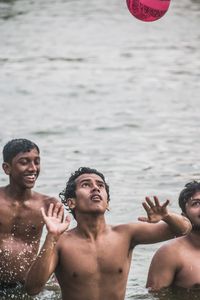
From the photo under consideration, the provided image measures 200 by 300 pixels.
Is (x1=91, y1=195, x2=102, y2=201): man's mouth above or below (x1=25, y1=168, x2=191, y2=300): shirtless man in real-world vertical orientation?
above

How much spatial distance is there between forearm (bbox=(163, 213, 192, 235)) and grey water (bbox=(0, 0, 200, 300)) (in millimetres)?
1784

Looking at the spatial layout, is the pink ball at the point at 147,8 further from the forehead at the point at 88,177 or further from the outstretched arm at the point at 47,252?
the outstretched arm at the point at 47,252

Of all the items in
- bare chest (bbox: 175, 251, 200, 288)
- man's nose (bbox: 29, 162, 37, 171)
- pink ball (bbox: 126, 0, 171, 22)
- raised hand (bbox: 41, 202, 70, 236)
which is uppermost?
pink ball (bbox: 126, 0, 171, 22)

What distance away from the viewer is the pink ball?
13352mm

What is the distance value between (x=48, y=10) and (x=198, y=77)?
38.9 feet

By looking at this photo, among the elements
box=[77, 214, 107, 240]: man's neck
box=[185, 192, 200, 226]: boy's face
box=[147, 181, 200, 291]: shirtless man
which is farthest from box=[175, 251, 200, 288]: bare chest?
box=[77, 214, 107, 240]: man's neck

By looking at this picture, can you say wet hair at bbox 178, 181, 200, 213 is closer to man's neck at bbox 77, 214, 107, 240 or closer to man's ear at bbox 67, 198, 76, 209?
man's neck at bbox 77, 214, 107, 240

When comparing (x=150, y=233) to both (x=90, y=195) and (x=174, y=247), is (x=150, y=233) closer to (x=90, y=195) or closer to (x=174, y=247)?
(x=90, y=195)

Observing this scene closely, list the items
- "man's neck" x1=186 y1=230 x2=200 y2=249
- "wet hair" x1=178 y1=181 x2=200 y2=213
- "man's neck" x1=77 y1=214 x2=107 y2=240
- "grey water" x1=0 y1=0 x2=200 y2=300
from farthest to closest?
"grey water" x1=0 y1=0 x2=200 y2=300 < "man's neck" x1=186 y1=230 x2=200 y2=249 < "wet hair" x1=178 y1=181 x2=200 y2=213 < "man's neck" x1=77 y1=214 x2=107 y2=240

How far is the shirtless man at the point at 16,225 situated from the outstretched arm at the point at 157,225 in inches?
69.3

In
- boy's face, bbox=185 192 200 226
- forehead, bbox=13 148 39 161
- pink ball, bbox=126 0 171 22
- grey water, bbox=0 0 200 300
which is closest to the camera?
boy's face, bbox=185 192 200 226

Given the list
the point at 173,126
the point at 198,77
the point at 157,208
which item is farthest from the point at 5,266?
the point at 198,77

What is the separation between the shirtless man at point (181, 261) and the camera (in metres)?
10.9

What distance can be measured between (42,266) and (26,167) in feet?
7.92
